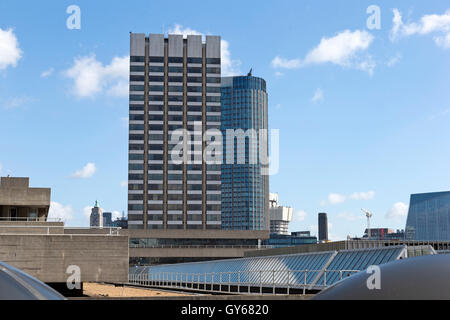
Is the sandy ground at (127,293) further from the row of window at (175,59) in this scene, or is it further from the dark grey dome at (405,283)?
the row of window at (175,59)

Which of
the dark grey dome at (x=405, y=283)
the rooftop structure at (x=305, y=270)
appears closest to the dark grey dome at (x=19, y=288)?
the dark grey dome at (x=405, y=283)

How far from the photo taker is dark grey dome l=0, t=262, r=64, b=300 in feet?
13.7

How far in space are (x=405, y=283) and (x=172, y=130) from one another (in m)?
135

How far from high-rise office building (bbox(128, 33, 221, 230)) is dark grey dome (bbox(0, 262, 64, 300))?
13080 centimetres

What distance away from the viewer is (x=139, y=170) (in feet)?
449

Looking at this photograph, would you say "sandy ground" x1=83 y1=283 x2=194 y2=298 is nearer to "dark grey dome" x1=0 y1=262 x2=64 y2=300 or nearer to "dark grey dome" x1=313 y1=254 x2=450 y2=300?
"dark grey dome" x1=0 y1=262 x2=64 y2=300

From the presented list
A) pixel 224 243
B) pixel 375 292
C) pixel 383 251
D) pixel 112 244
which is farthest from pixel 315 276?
pixel 224 243

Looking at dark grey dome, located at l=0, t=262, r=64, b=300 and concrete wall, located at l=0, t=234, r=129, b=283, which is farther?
concrete wall, located at l=0, t=234, r=129, b=283

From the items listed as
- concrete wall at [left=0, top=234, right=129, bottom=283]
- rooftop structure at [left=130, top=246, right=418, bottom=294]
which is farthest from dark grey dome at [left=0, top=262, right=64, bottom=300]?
concrete wall at [left=0, top=234, right=129, bottom=283]

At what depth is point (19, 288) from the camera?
14.0 ft

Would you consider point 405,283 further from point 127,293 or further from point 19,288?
point 127,293

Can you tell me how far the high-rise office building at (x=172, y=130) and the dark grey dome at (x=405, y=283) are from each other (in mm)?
130528

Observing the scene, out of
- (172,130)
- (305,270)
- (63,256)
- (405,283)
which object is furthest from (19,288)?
(172,130)
